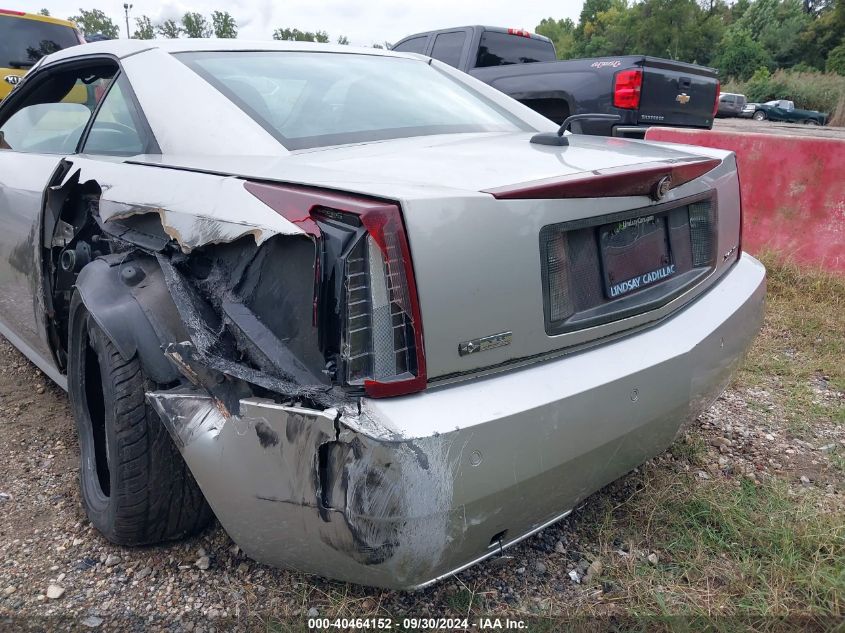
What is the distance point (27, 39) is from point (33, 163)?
9.29 m

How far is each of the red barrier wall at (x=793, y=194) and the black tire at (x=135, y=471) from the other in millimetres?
4375

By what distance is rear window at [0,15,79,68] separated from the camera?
1001 cm

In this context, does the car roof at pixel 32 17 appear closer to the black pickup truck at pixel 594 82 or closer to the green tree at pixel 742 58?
the black pickup truck at pixel 594 82

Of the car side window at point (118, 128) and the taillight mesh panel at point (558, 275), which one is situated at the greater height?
the car side window at point (118, 128)

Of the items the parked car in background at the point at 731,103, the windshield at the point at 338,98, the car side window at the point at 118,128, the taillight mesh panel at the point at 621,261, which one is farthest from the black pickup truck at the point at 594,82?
the parked car in background at the point at 731,103

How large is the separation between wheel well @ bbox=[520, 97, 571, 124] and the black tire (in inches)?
238

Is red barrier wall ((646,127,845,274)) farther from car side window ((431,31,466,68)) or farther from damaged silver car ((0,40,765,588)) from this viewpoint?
car side window ((431,31,466,68))

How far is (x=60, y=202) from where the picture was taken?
2510mm

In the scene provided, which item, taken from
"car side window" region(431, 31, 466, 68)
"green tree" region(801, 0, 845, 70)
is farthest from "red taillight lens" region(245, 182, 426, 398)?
"green tree" region(801, 0, 845, 70)

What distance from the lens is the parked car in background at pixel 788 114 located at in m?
30.9

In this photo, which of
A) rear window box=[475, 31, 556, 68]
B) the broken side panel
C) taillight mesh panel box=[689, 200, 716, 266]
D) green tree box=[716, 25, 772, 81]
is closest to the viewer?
the broken side panel

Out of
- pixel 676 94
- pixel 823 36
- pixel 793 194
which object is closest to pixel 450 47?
pixel 676 94

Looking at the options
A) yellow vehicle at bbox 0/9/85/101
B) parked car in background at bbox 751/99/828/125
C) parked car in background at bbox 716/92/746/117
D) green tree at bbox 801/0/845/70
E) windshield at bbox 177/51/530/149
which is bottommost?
parked car in background at bbox 751/99/828/125

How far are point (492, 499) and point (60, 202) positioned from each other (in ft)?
6.58
